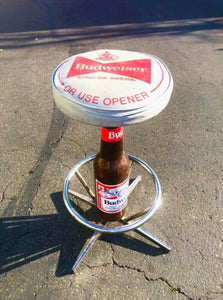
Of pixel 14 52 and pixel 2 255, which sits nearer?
pixel 2 255

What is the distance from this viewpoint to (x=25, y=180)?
2.46 m

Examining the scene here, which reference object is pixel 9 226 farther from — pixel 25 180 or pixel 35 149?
pixel 35 149

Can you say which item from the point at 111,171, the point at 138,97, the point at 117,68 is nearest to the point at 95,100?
the point at 138,97

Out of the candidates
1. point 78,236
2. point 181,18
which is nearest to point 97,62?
point 78,236

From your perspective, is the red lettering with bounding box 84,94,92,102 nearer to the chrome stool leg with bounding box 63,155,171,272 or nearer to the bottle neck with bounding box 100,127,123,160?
the bottle neck with bounding box 100,127,123,160

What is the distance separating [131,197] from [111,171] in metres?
0.80

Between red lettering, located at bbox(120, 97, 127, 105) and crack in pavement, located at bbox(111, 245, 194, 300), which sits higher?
red lettering, located at bbox(120, 97, 127, 105)

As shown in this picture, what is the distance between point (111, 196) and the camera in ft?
5.66

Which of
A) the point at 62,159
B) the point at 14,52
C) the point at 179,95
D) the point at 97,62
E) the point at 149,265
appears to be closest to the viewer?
the point at 97,62

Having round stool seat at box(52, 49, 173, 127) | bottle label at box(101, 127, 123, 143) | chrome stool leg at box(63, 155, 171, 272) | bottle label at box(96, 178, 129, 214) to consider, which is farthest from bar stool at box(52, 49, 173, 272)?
chrome stool leg at box(63, 155, 171, 272)

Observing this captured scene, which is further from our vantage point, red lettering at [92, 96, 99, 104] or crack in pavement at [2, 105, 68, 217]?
crack in pavement at [2, 105, 68, 217]

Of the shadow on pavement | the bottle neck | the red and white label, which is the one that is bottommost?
the shadow on pavement

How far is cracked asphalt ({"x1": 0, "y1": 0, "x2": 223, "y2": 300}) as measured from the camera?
5.97 feet

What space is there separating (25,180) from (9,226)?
0.48 m
